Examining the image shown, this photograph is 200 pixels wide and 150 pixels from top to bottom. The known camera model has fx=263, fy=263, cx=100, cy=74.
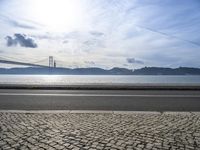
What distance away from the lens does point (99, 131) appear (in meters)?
6.03

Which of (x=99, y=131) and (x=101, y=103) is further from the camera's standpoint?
(x=101, y=103)

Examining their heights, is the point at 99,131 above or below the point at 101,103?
below

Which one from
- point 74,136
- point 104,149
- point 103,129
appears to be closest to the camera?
point 104,149

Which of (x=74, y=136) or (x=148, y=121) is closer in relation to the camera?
(x=74, y=136)

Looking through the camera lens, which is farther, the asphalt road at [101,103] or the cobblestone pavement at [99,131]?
the asphalt road at [101,103]

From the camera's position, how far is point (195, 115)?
27.0ft

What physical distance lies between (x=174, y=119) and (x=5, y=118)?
15.9 ft

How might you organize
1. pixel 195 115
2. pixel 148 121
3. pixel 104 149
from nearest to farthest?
1. pixel 104 149
2. pixel 148 121
3. pixel 195 115

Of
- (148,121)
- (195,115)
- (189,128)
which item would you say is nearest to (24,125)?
(148,121)

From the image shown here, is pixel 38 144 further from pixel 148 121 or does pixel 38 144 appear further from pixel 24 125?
pixel 148 121

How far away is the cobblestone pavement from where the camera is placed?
4.98m

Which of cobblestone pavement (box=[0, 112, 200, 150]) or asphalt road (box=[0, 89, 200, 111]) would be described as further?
asphalt road (box=[0, 89, 200, 111])

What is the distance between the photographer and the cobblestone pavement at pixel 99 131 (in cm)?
498

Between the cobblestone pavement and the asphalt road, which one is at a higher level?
the asphalt road
